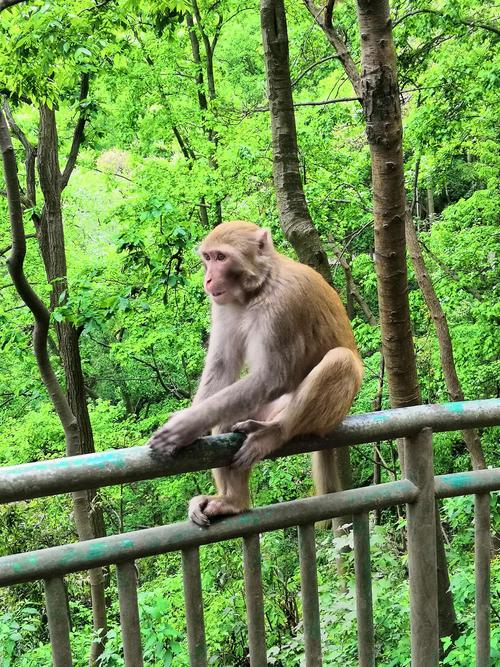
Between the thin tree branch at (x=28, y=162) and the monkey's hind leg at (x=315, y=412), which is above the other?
the thin tree branch at (x=28, y=162)

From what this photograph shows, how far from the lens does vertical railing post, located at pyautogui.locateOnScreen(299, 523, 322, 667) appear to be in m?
1.65

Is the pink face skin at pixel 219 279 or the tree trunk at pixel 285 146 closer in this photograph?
the pink face skin at pixel 219 279

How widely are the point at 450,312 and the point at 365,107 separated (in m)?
8.07

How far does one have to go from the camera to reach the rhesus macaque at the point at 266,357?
80.1 inches

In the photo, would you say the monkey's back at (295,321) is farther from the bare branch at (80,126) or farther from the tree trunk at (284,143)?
the bare branch at (80,126)

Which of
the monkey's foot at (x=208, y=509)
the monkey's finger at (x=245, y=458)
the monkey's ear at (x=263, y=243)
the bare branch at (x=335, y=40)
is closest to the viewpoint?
the monkey's foot at (x=208, y=509)

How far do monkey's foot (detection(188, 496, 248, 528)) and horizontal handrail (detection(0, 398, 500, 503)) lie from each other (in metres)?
0.13

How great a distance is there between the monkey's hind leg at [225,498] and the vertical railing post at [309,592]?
19 centimetres

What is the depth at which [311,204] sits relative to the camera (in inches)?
378

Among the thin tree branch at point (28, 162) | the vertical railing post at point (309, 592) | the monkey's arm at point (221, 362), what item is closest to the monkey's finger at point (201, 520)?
the vertical railing post at point (309, 592)

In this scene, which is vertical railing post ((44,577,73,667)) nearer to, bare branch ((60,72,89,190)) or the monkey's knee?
the monkey's knee

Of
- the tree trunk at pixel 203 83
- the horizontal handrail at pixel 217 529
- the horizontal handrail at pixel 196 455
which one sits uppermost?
the tree trunk at pixel 203 83

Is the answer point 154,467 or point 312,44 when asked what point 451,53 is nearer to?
point 312,44

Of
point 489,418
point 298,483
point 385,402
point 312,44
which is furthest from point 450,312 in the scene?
point 489,418
